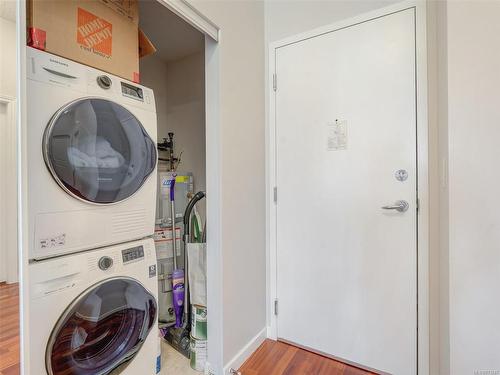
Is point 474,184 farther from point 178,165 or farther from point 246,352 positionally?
point 178,165

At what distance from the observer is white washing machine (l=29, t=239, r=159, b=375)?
864mm

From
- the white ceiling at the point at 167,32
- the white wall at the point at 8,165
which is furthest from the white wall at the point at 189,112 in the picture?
the white wall at the point at 8,165

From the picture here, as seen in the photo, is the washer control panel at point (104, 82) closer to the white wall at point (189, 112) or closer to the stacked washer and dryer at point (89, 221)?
the stacked washer and dryer at point (89, 221)

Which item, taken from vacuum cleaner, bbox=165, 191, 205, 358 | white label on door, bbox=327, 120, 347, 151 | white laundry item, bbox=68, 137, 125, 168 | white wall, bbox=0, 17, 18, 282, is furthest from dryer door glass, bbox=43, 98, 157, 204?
white label on door, bbox=327, 120, 347, 151

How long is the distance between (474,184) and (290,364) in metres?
1.46

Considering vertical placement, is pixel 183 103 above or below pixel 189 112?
above

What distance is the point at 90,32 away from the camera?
106cm

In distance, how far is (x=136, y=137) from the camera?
1.20 meters

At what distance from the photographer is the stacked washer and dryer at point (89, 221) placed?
856mm

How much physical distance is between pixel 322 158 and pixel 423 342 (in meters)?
1.22

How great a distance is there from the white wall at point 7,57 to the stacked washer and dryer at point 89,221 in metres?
0.22

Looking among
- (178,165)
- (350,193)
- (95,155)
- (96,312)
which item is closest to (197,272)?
(96,312)

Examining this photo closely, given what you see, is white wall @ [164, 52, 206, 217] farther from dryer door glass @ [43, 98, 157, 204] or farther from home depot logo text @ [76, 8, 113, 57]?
home depot logo text @ [76, 8, 113, 57]

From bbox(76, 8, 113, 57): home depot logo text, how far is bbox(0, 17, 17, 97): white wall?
24 cm
